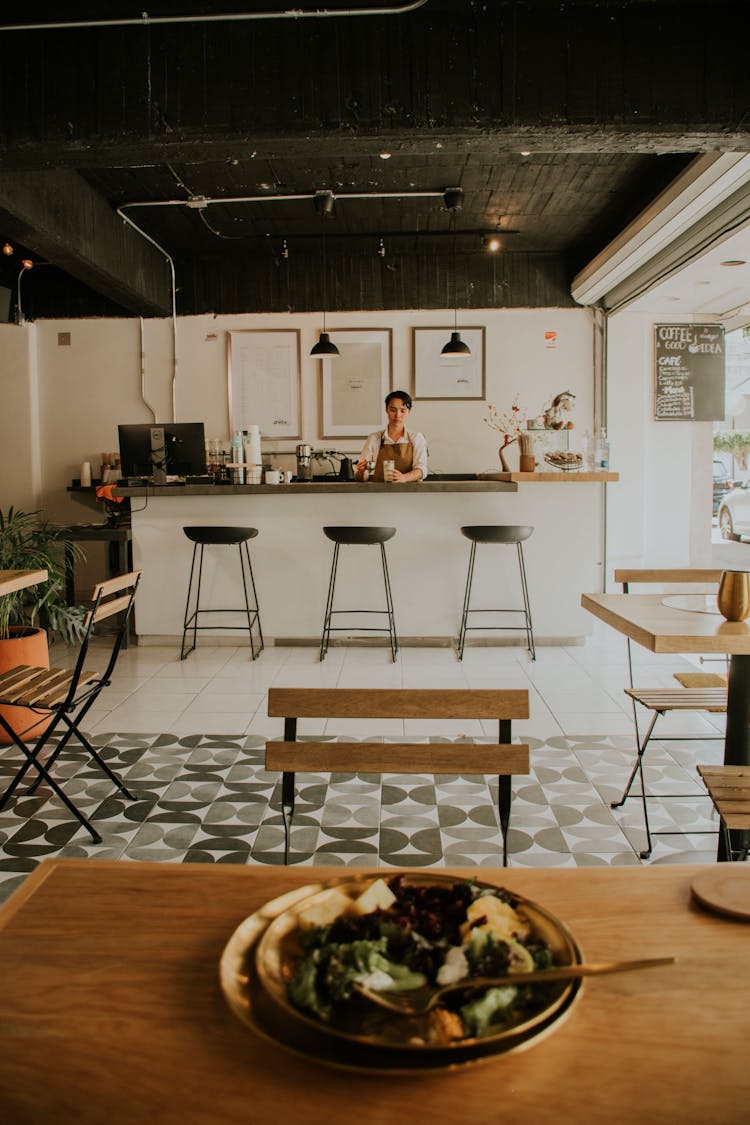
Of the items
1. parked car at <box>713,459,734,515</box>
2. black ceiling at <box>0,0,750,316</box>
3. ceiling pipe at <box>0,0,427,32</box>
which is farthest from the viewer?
parked car at <box>713,459,734,515</box>

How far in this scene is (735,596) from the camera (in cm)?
234

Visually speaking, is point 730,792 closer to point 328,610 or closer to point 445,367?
point 328,610

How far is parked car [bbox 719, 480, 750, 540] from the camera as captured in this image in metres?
11.5

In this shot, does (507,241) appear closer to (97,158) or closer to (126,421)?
(126,421)

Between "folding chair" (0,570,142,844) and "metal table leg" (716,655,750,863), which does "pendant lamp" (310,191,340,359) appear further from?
"metal table leg" (716,655,750,863)

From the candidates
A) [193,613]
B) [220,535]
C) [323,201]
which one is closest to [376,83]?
[323,201]

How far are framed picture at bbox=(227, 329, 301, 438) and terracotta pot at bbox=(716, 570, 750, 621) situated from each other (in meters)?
5.50

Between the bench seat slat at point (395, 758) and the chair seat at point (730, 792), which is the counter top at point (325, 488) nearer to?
the chair seat at point (730, 792)

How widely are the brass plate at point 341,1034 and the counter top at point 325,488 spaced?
4.48m

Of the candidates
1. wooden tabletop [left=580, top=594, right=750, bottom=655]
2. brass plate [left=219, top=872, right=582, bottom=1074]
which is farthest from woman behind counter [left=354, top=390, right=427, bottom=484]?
brass plate [left=219, top=872, right=582, bottom=1074]

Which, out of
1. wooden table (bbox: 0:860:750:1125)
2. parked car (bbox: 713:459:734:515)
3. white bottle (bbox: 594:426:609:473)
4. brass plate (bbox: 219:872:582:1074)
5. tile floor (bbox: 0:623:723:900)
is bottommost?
tile floor (bbox: 0:623:723:900)

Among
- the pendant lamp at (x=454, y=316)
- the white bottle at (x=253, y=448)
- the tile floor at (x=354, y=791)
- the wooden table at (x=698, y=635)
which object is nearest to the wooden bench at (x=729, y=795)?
the wooden table at (x=698, y=635)

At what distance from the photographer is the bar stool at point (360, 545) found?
509 cm

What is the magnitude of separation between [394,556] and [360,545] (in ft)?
0.82
